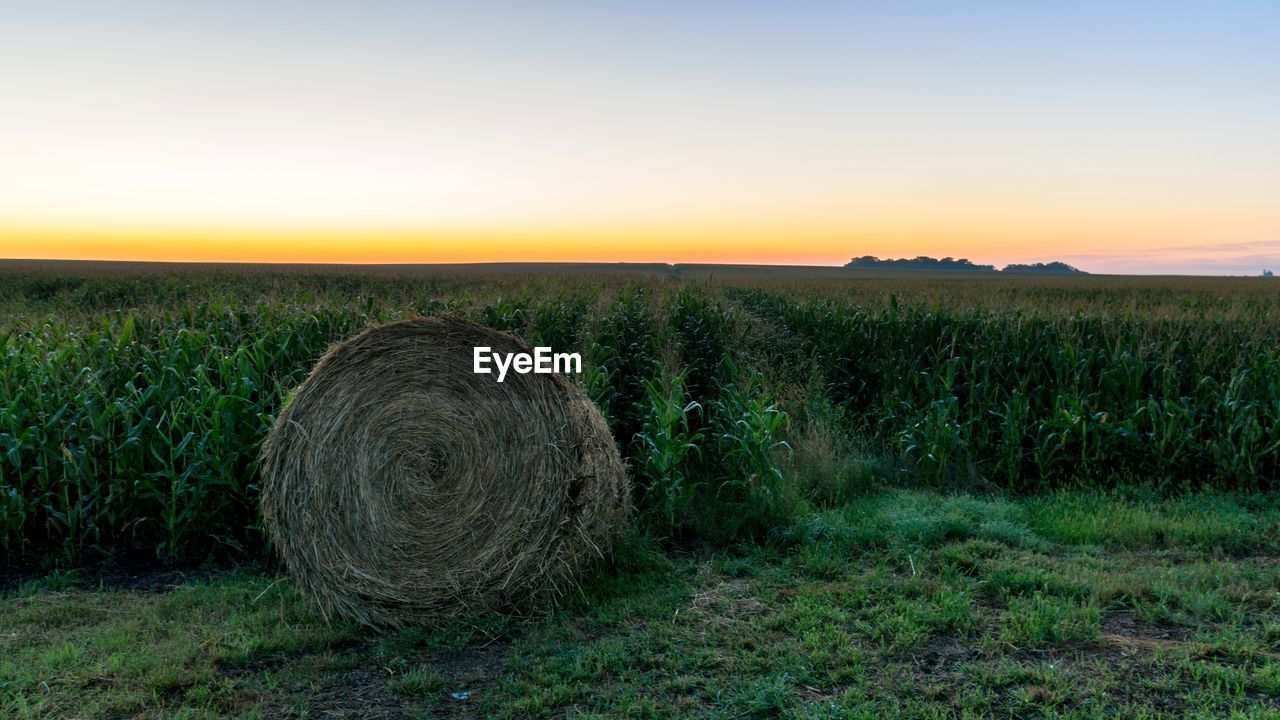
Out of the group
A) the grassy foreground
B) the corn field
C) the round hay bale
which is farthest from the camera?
the corn field

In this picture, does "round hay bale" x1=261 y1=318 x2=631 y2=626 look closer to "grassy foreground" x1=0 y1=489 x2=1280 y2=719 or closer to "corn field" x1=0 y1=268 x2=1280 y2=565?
"grassy foreground" x1=0 y1=489 x2=1280 y2=719

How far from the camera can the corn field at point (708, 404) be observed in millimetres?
6418

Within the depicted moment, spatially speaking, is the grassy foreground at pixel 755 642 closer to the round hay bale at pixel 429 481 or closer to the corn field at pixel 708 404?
the round hay bale at pixel 429 481

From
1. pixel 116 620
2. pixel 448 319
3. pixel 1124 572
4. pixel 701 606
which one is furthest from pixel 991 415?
pixel 116 620

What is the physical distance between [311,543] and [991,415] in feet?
25.2

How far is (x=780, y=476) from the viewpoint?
689 centimetres

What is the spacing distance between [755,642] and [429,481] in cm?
223

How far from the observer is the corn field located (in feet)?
21.1

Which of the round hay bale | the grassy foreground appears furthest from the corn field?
the round hay bale

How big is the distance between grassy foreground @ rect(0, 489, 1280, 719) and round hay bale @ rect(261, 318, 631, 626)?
0.25 metres

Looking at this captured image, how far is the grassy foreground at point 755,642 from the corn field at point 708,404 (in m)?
0.70

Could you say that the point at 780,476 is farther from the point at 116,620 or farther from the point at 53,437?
the point at 53,437

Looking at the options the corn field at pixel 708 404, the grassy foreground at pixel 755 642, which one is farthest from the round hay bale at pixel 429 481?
the corn field at pixel 708 404

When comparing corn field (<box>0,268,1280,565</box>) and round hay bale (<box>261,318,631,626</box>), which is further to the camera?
corn field (<box>0,268,1280,565</box>)
